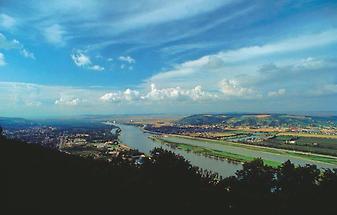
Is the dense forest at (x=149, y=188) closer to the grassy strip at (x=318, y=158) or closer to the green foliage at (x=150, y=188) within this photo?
the green foliage at (x=150, y=188)

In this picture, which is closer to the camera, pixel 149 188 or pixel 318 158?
pixel 149 188

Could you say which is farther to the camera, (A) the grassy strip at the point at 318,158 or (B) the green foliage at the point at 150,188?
(A) the grassy strip at the point at 318,158

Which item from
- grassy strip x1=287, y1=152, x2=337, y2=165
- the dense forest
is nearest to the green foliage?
the dense forest

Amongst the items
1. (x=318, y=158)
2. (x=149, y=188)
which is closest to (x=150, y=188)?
(x=149, y=188)

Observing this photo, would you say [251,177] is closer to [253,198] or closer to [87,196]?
[253,198]

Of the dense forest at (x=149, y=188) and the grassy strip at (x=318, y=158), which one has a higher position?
the dense forest at (x=149, y=188)

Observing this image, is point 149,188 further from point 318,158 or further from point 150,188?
point 318,158

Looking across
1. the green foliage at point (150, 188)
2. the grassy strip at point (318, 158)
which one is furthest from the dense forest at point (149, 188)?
the grassy strip at point (318, 158)

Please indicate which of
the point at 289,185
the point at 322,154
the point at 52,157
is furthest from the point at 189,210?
the point at 322,154
